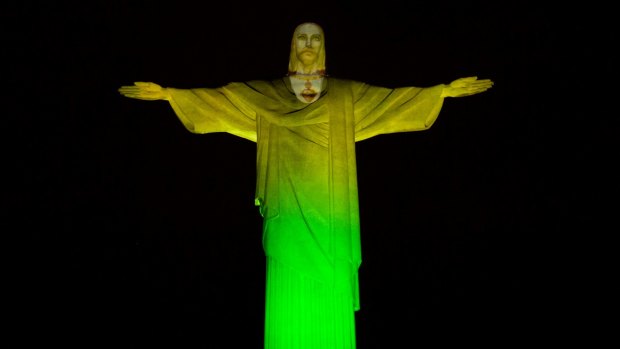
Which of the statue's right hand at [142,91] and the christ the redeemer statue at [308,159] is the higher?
the statue's right hand at [142,91]

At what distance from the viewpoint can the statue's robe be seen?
438 centimetres

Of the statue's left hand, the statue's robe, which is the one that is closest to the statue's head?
the statue's robe

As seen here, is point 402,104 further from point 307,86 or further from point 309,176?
point 309,176

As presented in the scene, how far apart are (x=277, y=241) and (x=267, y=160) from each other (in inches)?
21.9

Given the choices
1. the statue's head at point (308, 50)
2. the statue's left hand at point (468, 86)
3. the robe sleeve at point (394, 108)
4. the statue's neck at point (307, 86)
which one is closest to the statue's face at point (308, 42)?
the statue's head at point (308, 50)

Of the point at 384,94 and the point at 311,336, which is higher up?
the point at 384,94

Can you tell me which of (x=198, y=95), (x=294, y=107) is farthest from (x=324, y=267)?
(x=198, y=95)

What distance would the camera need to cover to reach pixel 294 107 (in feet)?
15.7

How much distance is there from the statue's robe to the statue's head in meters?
0.13

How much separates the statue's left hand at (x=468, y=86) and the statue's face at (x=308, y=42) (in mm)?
912

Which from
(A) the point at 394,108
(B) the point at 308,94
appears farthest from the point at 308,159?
(A) the point at 394,108

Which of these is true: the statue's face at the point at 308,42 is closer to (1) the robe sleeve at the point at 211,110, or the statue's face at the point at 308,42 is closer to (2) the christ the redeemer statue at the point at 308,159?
(2) the christ the redeemer statue at the point at 308,159

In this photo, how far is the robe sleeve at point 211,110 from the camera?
190 inches

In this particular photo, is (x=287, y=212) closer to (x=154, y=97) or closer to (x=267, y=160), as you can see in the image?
(x=267, y=160)
